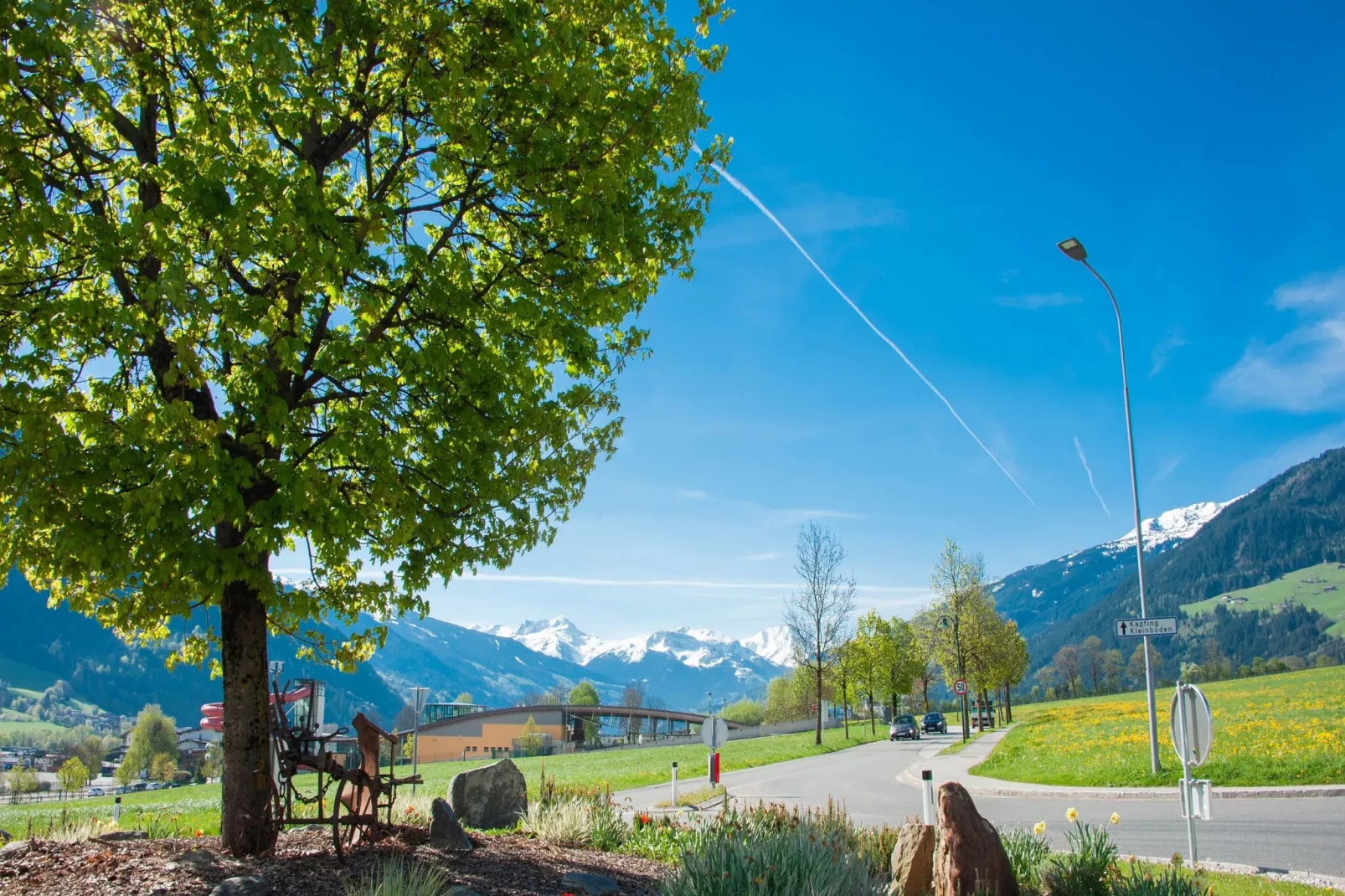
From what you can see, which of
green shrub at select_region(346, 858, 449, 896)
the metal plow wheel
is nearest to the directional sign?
the metal plow wheel

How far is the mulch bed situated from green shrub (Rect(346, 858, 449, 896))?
0.49 feet

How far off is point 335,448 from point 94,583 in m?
3.22

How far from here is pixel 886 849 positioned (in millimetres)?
9008

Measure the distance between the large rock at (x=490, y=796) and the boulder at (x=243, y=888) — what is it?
6.43 m

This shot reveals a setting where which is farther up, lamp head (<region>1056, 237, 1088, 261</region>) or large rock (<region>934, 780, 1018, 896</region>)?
lamp head (<region>1056, 237, 1088, 261</region>)

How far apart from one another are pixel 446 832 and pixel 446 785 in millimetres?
16553

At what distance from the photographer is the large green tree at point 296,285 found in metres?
6.15

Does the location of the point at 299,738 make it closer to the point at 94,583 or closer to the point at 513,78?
the point at 94,583

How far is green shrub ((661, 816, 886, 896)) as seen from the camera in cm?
595

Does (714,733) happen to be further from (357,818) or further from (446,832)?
(357,818)

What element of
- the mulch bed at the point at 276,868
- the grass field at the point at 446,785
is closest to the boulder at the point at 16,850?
the mulch bed at the point at 276,868

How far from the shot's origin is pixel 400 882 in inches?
225

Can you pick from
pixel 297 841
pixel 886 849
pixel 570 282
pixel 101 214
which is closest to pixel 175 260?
pixel 101 214

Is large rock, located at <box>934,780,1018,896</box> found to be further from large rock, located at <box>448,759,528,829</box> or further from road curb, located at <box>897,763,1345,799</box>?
road curb, located at <box>897,763,1345,799</box>
